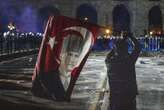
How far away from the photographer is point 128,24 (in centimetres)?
5528

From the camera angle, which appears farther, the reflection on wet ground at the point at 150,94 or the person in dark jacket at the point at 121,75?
the reflection on wet ground at the point at 150,94

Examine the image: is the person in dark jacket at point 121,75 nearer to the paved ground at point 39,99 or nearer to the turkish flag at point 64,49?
the turkish flag at point 64,49

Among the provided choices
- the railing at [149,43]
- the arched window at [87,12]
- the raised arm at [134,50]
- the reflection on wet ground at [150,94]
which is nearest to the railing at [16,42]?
the railing at [149,43]

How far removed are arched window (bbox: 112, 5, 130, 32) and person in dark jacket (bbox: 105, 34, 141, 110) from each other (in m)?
46.3

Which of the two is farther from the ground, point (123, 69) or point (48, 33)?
point (48, 33)

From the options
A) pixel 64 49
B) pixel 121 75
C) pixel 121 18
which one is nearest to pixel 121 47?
pixel 121 75

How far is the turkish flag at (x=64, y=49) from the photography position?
772 cm

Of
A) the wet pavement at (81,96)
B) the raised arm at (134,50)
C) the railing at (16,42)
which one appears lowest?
the railing at (16,42)

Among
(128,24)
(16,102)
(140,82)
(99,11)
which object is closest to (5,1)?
(99,11)

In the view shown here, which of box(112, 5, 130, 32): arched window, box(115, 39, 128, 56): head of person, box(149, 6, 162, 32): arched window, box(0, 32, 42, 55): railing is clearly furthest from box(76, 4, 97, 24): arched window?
box(115, 39, 128, 56): head of person

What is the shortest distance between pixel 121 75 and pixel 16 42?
25613mm

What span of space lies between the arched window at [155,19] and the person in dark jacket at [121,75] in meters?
46.6

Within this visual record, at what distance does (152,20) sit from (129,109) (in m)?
49.6

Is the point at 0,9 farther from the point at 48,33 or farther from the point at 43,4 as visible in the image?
the point at 48,33
